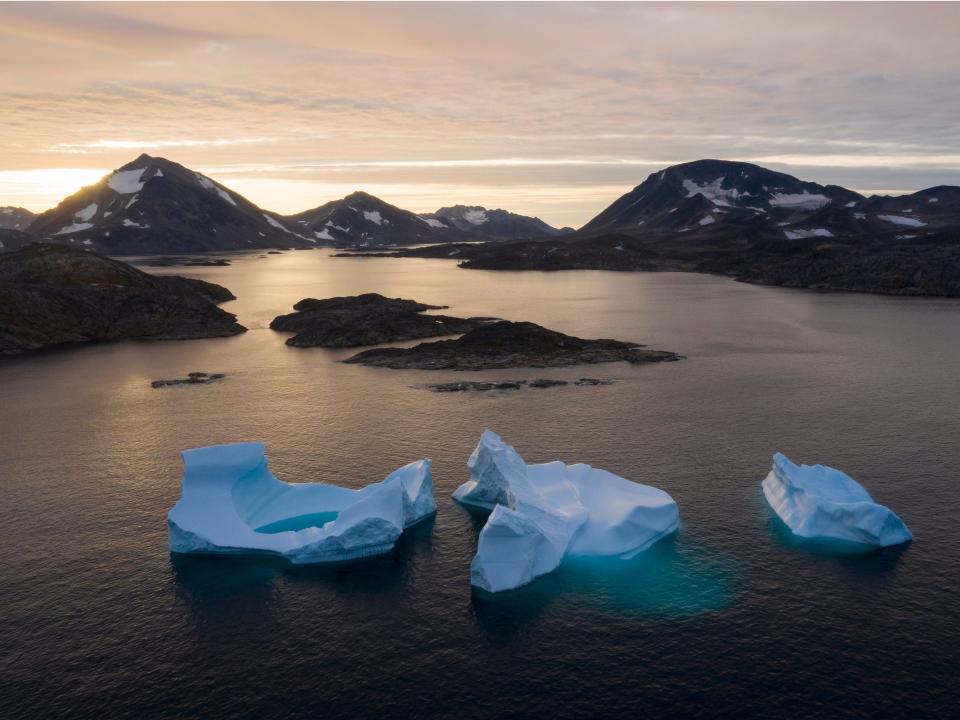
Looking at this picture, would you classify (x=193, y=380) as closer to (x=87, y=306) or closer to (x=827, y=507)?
(x=87, y=306)

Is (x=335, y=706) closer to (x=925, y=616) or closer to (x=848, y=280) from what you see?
(x=925, y=616)

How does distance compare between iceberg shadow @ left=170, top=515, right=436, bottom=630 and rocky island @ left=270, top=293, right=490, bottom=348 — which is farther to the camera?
rocky island @ left=270, top=293, right=490, bottom=348

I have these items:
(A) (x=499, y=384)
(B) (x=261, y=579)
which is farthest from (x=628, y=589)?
(A) (x=499, y=384)

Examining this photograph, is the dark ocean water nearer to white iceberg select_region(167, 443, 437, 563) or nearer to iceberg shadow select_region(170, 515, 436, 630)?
iceberg shadow select_region(170, 515, 436, 630)

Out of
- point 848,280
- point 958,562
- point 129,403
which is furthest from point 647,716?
point 848,280

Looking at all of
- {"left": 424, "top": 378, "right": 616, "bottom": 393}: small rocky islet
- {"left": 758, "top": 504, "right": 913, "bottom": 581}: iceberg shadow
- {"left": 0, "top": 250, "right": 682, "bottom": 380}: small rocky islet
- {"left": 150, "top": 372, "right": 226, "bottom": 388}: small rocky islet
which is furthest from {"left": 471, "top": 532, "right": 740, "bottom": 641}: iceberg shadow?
{"left": 150, "top": 372, "right": 226, "bottom": 388}: small rocky islet
